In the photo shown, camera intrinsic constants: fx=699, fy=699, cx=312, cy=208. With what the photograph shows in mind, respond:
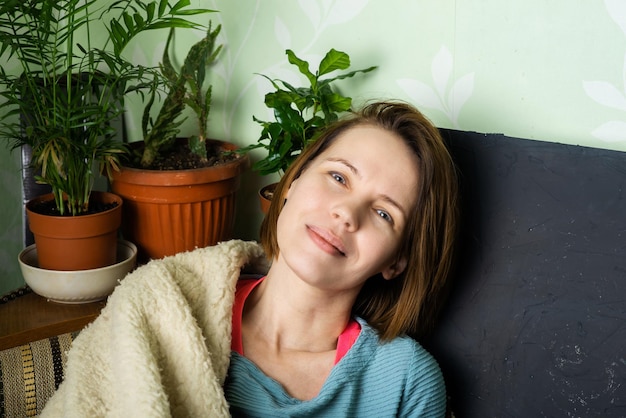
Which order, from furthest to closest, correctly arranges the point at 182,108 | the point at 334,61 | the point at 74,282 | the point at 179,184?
1. the point at 182,108
2. the point at 179,184
3. the point at 74,282
4. the point at 334,61

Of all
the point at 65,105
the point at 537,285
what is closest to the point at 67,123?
the point at 65,105

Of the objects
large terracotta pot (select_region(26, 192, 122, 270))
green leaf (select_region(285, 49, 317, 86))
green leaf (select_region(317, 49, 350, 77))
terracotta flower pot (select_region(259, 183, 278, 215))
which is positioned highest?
green leaf (select_region(317, 49, 350, 77))

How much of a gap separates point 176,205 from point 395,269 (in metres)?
0.61

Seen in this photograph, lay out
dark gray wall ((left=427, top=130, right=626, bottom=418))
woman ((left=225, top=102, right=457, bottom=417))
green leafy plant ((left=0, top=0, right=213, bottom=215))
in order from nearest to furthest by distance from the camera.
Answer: dark gray wall ((left=427, top=130, right=626, bottom=418)) < woman ((left=225, top=102, right=457, bottom=417)) < green leafy plant ((left=0, top=0, right=213, bottom=215))

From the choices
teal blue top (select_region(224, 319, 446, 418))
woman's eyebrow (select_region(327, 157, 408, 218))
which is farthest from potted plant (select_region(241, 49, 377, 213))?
teal blue top (select_region(224, 319, 446, 418))

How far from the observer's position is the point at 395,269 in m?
1.21

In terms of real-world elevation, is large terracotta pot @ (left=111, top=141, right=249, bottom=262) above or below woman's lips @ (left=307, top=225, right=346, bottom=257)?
below

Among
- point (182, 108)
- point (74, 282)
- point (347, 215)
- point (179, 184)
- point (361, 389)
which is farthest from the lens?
point (182, 108)

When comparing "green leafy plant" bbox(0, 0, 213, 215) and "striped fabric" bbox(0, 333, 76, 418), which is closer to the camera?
"striped fabric" bbox(0, 333, 76, 418)

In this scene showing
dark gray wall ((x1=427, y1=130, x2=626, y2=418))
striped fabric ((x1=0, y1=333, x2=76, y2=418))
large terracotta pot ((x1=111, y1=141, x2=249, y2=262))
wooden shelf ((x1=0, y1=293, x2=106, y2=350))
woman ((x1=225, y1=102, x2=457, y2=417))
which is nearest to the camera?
dark gray wall ((x1=427, y1=130, x2=626, y2=418))

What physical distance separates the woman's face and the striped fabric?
0.49m

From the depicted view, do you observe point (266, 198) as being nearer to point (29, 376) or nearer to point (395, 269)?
point (395, 269)

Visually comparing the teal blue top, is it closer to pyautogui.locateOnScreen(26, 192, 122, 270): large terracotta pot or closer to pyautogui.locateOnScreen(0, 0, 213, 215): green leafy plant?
pyautogui.locateOnScreen(26, 192, 122, 270): large terracotta pot

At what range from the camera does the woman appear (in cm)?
110
